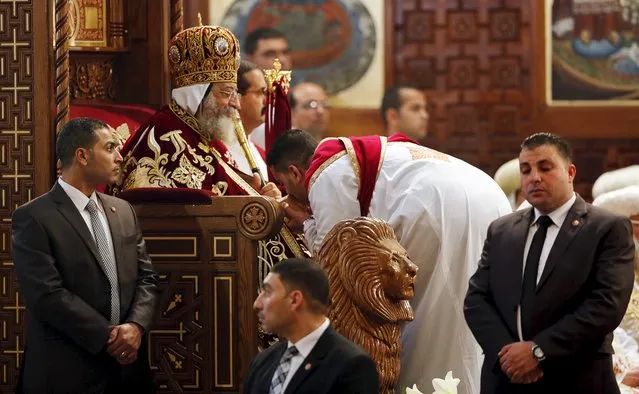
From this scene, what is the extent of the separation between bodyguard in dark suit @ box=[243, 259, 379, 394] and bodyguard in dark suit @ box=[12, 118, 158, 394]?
1151mm

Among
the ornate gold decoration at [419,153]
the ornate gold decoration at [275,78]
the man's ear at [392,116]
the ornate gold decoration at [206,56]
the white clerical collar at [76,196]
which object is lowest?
the white clerical collar at [76,196]

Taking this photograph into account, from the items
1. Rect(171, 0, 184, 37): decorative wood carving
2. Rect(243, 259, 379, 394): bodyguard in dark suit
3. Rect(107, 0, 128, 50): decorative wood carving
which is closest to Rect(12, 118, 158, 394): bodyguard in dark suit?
Rect(243, 259, 379, 394): bodyguard in dark suit

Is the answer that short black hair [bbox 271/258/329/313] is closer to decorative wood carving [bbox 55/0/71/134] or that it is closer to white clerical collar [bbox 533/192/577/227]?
white clerical collar [bbox 533/192/577/227]

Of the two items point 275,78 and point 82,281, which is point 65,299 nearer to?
point 82,281

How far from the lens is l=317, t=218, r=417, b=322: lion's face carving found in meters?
5.75

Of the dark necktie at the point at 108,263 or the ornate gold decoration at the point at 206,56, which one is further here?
the ornate gold decoration at the point at 206,56

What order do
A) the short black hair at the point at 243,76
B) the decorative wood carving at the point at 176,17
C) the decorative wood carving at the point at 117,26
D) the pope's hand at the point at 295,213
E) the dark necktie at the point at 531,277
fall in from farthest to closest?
1. the short black hair at the point at 243,76
2. the decorative wood carving at the point at 176,17
3. the decorative wood carving at the point at 117,26
4. the pope's hand at the point at 295,213
5. the dark necktie at the point at 531,277

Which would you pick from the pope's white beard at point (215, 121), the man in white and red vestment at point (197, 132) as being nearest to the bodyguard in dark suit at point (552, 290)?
the man in white and red vestment at point (197, 132)

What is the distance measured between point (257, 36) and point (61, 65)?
14.4 feet

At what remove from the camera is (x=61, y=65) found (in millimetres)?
6684

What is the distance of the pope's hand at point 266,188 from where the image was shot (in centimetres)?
729

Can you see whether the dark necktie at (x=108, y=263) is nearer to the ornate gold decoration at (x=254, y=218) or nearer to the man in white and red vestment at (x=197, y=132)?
the ornate gold decoration at (x=254, y=218)

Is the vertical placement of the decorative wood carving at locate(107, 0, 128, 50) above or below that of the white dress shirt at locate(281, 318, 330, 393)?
above

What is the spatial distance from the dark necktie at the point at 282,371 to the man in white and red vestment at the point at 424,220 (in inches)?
67.1
